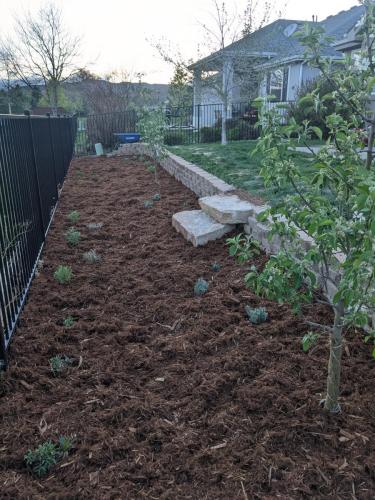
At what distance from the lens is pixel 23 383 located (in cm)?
254

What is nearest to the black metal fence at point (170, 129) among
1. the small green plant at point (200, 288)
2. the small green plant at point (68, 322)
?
the small green plant at point (200, 288)

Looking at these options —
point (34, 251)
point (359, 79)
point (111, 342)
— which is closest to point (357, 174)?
point (359, 79)

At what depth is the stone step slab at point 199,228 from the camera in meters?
4.72

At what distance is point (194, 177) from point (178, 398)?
514cm

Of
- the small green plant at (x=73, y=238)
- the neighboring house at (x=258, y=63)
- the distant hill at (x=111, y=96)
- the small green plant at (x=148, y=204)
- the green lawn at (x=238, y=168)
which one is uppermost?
the neighboring house at (x=258, y=63)

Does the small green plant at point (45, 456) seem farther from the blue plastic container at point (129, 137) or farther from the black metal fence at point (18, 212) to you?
the blue plastic container at point (129, 137)

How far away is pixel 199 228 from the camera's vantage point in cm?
489

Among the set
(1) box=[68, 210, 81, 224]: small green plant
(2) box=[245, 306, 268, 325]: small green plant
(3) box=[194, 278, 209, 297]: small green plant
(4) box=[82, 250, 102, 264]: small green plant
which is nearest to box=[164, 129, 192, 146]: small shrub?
(1) box=[68, 210, 81, 224]: small green plant

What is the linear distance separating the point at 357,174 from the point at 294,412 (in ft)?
4.35

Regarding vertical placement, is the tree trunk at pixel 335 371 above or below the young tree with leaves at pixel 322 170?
below

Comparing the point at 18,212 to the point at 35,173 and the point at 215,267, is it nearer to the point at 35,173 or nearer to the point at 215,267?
the point at 35,173

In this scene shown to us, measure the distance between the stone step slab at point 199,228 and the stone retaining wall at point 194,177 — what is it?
2.02ft

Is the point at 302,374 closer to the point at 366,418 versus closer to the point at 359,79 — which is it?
the point at 366,418

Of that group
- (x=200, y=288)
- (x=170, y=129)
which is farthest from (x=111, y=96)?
(x=200, y=288)
